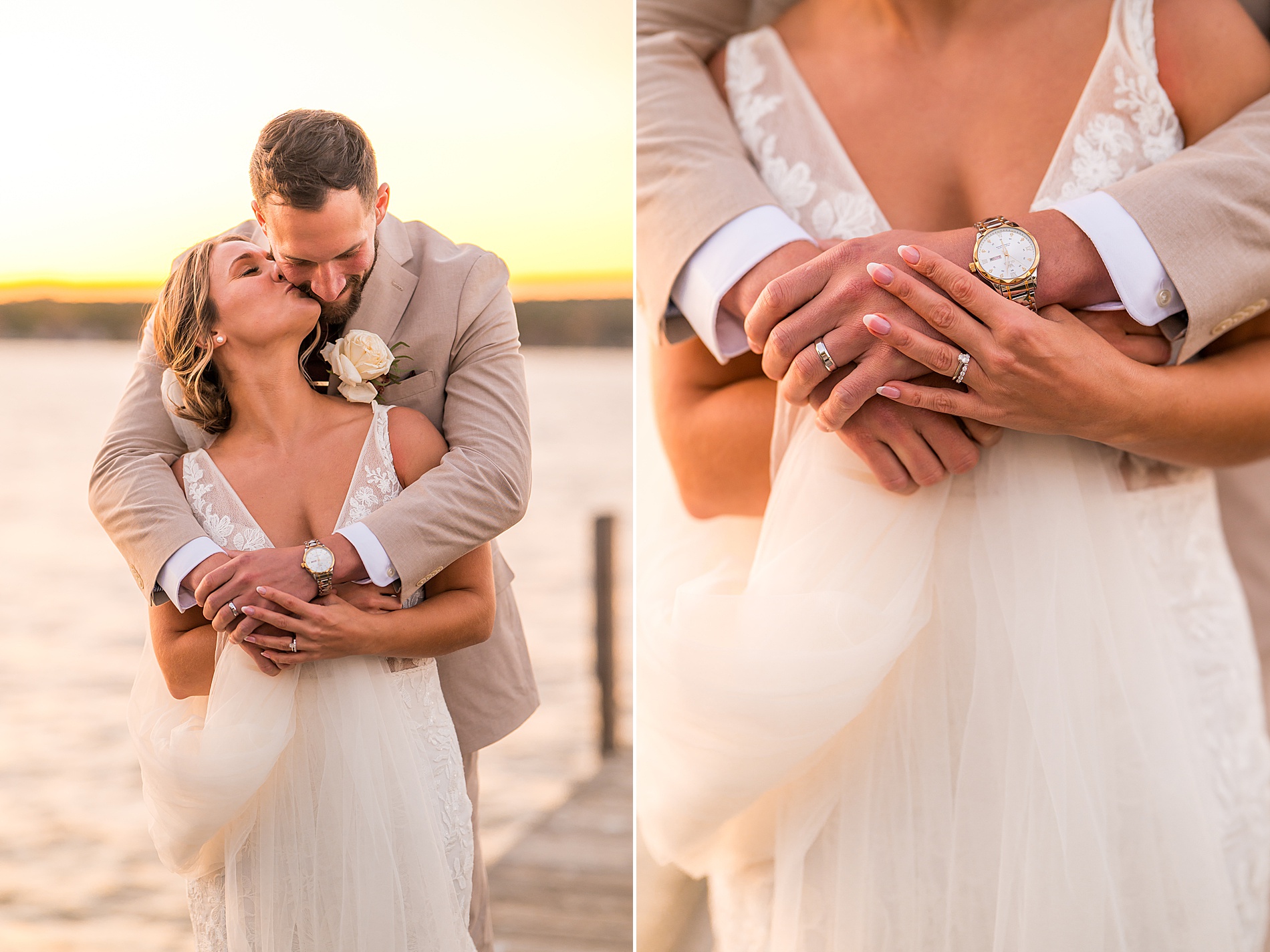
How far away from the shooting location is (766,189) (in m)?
1.37

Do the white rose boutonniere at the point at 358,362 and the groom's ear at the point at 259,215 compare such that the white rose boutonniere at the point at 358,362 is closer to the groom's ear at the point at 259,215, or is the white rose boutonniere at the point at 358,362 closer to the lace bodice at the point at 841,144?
the groom's ear at the point at 259,215

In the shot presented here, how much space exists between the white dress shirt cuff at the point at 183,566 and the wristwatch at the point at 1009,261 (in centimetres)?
98

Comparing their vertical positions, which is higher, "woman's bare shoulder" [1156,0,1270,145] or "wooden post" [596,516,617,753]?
"woman's bare shoulder" [1156,0,1270,145]

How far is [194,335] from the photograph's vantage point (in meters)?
1.19

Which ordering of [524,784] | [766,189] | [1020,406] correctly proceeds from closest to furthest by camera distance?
[1020,406] → [766,189] → [524,784]

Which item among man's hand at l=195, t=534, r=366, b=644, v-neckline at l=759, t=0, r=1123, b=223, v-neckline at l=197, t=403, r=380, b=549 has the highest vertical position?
v-neckline at l=759, t=0, r=1123, b=223

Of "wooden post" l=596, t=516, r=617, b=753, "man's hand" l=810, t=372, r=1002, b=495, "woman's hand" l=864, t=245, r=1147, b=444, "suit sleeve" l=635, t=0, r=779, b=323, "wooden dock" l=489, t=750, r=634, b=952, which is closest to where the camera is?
"woman's hand" l=864, t=245, r=1147, b=444

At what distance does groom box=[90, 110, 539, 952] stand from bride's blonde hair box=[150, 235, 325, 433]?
3 centimetres

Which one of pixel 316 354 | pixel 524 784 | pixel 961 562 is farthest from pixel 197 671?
pixel 961 562

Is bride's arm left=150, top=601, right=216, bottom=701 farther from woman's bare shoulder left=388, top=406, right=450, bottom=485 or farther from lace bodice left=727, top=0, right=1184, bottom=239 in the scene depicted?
lace bodice left=727, top=0, right=1184, bottom=239

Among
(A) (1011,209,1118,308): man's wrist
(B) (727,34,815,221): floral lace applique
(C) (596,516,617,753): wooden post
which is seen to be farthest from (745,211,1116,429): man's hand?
(C) (596,516,617,753): wooden post

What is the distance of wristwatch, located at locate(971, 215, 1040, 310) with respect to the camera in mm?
1129

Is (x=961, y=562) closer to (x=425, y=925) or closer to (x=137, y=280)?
(x=425, y=925)

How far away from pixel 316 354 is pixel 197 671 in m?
0.42
